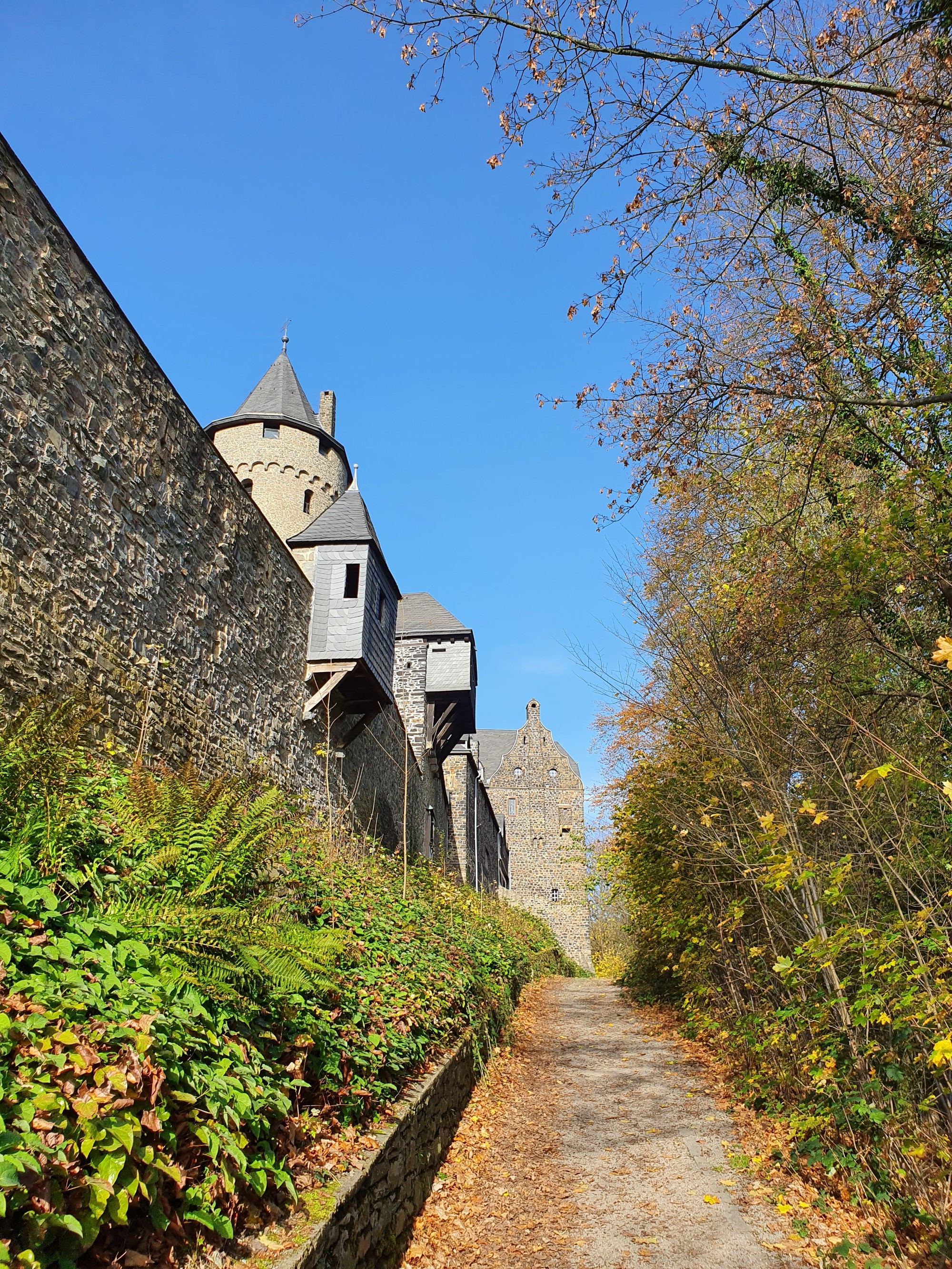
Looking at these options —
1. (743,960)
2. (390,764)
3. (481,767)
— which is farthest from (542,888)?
(743,960)

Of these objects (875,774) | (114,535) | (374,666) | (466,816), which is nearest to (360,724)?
(374,666)

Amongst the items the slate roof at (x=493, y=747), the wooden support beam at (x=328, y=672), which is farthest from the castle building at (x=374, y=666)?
the slate roof at (x=493, y=747)

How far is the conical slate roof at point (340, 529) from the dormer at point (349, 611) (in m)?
0.01

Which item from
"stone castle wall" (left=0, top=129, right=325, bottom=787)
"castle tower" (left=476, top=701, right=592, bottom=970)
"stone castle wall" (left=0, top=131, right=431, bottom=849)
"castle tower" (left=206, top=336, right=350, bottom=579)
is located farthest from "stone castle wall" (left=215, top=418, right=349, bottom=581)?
"castle tower" (left=476, top=701, right=592, bottom=970)

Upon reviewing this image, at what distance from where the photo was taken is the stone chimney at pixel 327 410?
2166 cm

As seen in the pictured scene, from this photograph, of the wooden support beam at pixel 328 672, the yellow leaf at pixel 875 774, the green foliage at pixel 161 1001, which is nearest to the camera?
the green foliage at pixel 161 1001

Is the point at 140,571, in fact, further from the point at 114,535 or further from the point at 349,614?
the point at 349,614

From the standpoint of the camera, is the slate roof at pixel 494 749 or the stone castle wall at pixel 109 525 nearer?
the stone castle wall at pixel 109 525

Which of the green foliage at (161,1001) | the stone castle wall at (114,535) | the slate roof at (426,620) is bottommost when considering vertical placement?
the green foliage at (161,1001)

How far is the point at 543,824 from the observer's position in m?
38.5

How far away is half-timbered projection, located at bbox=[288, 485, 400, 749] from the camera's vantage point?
448 inches

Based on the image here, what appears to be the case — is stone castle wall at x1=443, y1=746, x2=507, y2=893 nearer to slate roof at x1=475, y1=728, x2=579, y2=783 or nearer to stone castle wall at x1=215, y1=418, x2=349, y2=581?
stone castle wall at x1=215, y1=418, x2=349, y2=581

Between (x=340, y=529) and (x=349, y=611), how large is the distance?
1.66 metres

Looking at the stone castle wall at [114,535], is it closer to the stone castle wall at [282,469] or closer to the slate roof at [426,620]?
the stone castle wall at [282,469]
